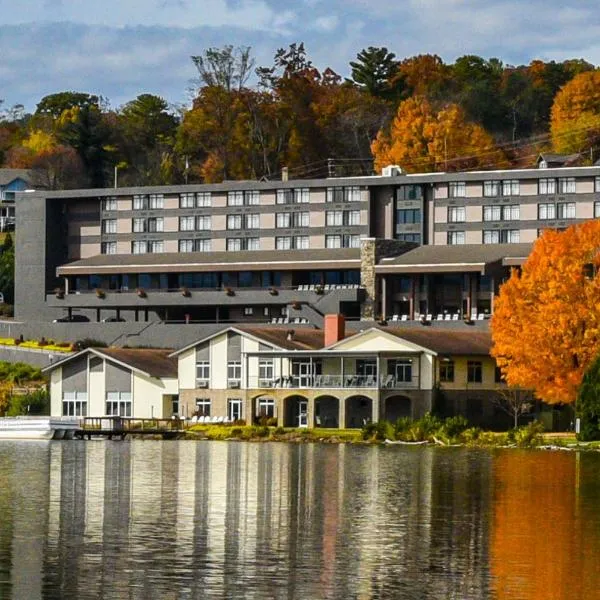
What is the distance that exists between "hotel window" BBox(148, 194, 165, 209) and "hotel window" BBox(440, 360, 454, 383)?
5526 cm

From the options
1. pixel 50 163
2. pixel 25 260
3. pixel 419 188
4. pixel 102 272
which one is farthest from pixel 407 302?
pixel 50 163

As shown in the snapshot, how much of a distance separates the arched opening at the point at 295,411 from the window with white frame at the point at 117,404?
11487 mm

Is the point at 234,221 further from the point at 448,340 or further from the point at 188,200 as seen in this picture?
the point at 448,340

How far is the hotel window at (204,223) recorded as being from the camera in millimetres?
159500

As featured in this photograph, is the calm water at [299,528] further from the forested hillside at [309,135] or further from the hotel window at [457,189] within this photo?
the forested hillside at [309,135]

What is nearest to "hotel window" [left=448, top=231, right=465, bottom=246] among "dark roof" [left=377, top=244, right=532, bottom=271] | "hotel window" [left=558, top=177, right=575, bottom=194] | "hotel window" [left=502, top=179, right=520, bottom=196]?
"dark roof" [left=377, top=244, right=532, bottom=271]

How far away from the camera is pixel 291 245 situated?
155875 mm

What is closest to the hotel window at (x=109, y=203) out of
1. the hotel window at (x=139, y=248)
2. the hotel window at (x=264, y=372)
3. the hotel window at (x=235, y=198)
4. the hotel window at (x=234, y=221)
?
the hotel window at (x=139, y=248)

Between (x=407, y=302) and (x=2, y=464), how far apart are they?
69435mm

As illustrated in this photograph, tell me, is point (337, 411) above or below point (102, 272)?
below

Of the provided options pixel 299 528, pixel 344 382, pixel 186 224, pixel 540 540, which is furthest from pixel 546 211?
pixel 540 540

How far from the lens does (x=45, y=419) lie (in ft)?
339

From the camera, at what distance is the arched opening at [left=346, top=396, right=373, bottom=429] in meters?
108

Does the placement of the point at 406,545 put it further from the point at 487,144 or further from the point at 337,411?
the point at 487,144
